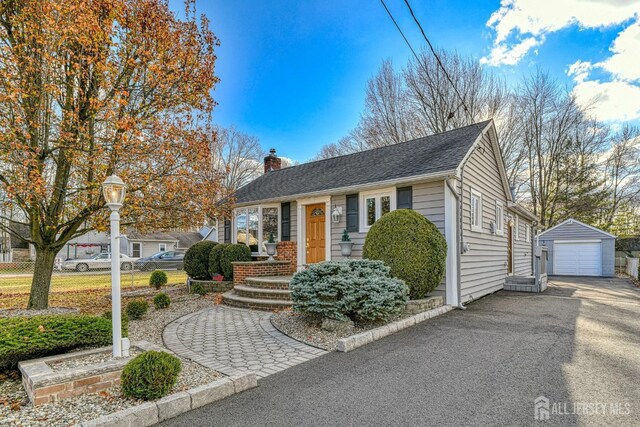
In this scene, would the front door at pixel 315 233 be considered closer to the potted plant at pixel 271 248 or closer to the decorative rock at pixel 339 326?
the potted plant at pixel 271 248

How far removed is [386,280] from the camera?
6.07m

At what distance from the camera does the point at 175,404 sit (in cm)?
297

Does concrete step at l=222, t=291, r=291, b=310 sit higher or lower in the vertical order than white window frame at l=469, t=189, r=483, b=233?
lower

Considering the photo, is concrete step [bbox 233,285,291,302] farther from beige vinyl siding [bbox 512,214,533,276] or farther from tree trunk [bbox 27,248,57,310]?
beige vinyl siding [bbox 512,214,533,276]

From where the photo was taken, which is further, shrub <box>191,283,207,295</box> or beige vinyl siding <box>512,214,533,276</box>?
beige vinyl siding <box>512,214,533,276</box>

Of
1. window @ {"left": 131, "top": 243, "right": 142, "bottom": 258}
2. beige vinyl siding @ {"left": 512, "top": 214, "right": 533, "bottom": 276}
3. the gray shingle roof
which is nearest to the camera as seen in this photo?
the gray shingle roof

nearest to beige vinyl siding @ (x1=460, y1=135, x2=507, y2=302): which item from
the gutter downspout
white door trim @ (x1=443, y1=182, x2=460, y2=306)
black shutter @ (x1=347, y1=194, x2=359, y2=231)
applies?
the gutter downspout

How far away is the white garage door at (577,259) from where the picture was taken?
58.6ft

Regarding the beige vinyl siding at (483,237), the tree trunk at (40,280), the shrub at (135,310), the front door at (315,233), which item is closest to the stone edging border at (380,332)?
the beige vinyl siding at (483,237)

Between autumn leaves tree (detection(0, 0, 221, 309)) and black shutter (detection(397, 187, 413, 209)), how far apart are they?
474 centimetres

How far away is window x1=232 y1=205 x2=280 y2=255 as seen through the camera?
1144 centimetres

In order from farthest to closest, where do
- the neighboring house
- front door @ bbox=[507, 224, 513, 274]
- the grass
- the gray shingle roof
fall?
the neighboring house → front door @ bbox=[507, 224, 513, 274] → the grass → the gray shingle roof

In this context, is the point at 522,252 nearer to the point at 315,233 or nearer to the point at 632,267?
the point at 632,267

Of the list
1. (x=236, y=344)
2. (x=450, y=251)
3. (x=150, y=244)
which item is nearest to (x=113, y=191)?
(x=236, y=344)
